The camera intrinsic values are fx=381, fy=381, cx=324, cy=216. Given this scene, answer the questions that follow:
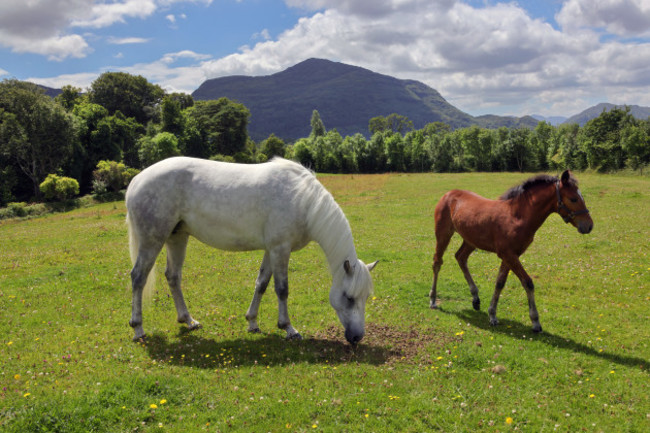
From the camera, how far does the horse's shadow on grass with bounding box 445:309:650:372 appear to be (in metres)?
6.34

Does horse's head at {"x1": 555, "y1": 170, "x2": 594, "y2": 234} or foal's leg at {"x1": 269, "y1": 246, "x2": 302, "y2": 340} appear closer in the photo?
horse's head at {"x1": 555, "y1": 170, "x2": 594, "y2": 234}

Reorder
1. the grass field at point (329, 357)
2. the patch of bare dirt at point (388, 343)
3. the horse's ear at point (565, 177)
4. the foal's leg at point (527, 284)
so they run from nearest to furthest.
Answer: the grass field at point (329, 357)
the patch of bare dirt at point (388, 343)
the horse's ear at point (565, 177)
the foal's leg at point (527, 284)

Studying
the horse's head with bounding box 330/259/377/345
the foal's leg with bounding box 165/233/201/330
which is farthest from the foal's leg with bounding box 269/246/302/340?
the foal's leg with bounding box 165/233/201/330

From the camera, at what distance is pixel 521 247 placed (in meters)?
7.59

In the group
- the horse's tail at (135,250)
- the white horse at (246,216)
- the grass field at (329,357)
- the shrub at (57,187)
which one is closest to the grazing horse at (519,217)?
the grass field at (329,357)

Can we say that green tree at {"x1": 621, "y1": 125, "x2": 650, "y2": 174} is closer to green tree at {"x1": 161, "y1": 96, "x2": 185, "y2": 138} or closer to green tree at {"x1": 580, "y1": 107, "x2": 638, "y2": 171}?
green tree at {"x1": 580, "y1": 107, "x2": 638, "y2": 171}

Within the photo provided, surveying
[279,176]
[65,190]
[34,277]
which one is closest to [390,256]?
[279,176]

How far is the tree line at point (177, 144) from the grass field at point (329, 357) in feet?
107

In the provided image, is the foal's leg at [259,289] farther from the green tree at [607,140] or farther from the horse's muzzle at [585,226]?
the green tree at [607,140]

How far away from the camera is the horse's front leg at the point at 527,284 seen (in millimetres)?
7359

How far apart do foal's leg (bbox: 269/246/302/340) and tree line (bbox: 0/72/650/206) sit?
35.1 meters

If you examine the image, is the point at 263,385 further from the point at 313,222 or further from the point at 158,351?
the point at 313,222

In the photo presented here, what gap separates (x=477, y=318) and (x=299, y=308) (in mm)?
4039

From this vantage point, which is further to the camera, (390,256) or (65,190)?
(65,190)
